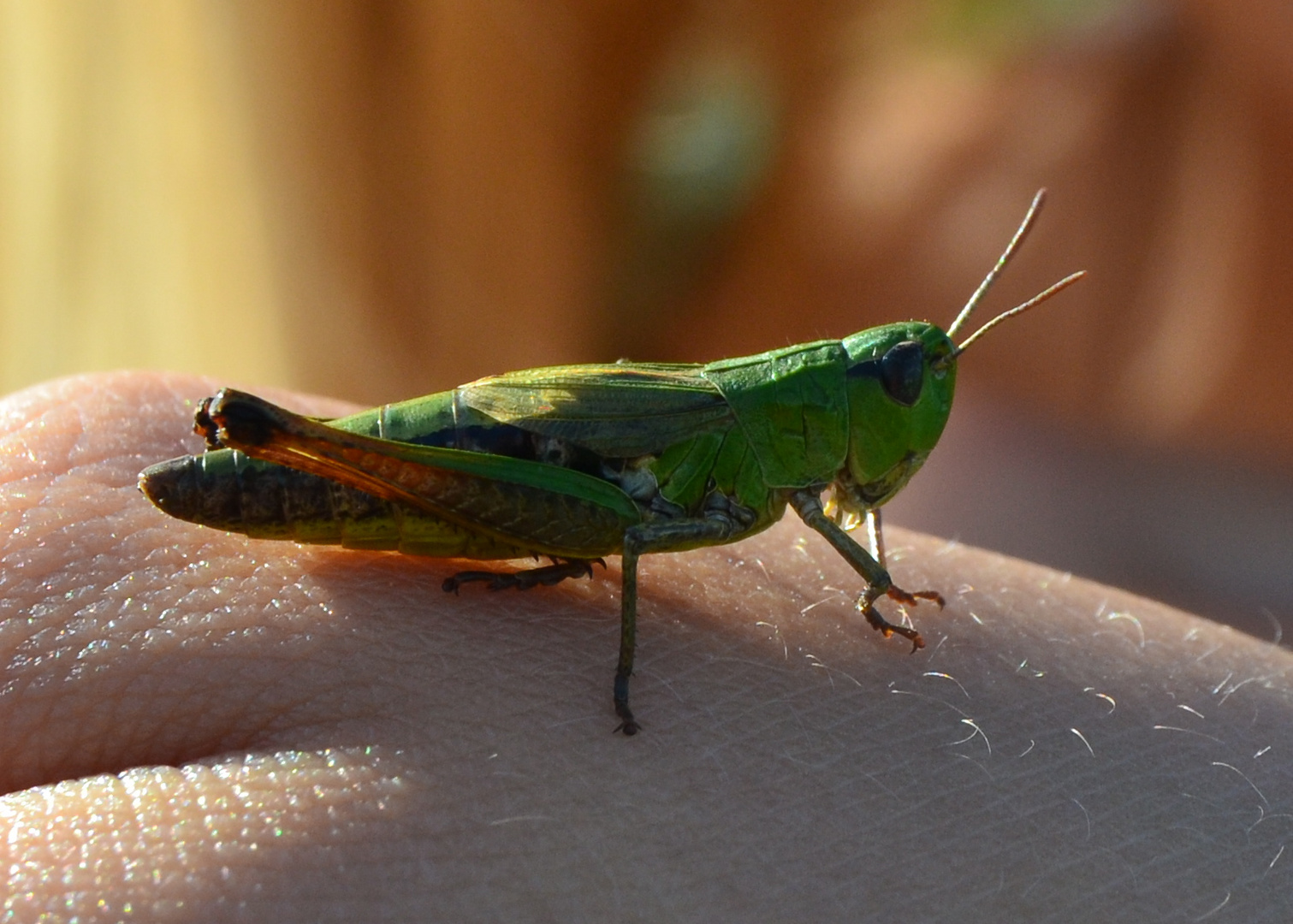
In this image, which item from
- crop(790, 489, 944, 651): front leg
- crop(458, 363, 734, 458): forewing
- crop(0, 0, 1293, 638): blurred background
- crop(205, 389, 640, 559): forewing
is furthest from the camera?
crop(0, 0, 1293, 638): blurred background

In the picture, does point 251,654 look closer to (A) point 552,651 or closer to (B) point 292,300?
(A) point 552,651

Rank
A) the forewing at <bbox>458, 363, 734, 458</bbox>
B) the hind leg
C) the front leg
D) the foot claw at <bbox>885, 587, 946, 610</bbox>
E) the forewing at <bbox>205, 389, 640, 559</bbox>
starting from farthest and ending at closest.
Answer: the foot claw at <bbox>885, 587, 946, 610</bbox>, the forewing at <bbox>458, 363, 734, 458</bbox>, the front leg, the hind leg, the forewing at <bbox>205, 389, 640, 559</bbox>

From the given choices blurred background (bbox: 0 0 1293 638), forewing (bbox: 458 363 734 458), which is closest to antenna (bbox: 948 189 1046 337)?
forewing (bbox: 458 363 734 458)

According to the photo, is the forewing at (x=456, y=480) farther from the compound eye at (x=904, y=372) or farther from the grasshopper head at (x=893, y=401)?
the compound eye at (x=904, y=372)

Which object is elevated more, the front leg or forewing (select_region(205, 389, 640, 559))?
forewing (select_region(205, 389, 640, 559))

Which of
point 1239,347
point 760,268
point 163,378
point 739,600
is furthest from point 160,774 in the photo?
point 760,268

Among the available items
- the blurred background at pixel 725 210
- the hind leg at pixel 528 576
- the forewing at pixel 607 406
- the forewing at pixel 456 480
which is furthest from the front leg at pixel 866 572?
the blurred background at pixel 725 210

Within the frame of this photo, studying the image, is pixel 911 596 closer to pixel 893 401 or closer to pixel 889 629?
pixel 889 629

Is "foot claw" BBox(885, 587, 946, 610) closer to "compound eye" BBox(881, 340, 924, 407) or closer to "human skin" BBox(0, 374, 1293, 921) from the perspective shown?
"human skin" BBox(0, 374, 1293, 921)

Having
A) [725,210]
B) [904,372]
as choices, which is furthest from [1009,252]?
[725,210]
